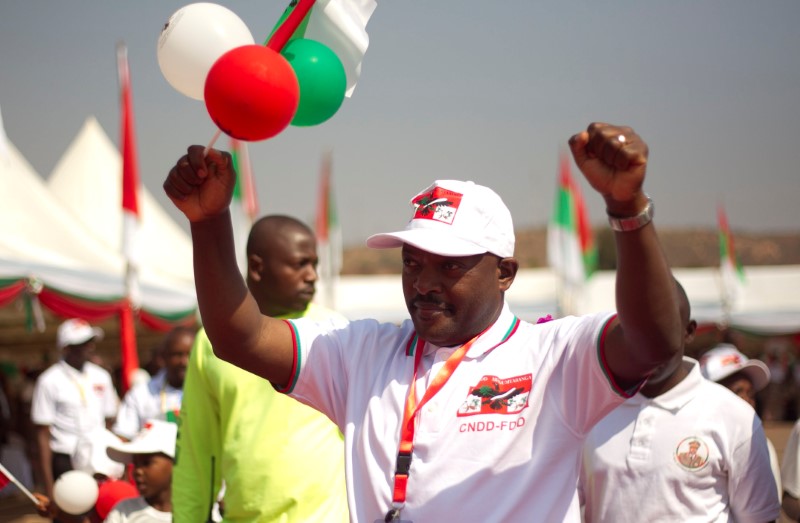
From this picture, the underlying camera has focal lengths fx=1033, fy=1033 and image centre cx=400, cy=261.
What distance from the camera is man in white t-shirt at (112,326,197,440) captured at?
7.36m

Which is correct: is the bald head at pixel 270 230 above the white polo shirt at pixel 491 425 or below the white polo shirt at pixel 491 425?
above

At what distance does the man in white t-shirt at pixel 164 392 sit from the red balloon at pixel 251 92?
15.0ft

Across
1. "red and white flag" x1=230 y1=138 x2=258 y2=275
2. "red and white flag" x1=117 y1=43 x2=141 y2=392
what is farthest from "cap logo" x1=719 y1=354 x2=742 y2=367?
"red and white flag" x1=230 y1=138 x2=258 y2=275

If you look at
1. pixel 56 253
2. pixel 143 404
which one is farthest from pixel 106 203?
pixel 143 404

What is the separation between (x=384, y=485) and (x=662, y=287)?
2.88ft

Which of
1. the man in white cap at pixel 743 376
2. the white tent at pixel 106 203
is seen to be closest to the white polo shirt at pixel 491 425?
the man in white cap at pixel 743 376

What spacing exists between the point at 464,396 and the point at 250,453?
1493mm

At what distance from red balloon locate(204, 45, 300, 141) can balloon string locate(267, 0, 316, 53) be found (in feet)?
0.89

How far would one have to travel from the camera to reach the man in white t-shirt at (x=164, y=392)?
7355 mm

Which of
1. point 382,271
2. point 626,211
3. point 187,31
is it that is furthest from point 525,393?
point 382,271

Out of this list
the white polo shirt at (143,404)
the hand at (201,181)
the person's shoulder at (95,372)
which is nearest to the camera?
the hand at (201,181)

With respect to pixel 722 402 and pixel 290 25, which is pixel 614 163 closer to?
pixel 290 25

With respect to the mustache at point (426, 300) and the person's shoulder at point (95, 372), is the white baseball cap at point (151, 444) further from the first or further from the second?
the person's shoulder at point (95, 372)

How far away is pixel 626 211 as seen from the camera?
2.29 meters
